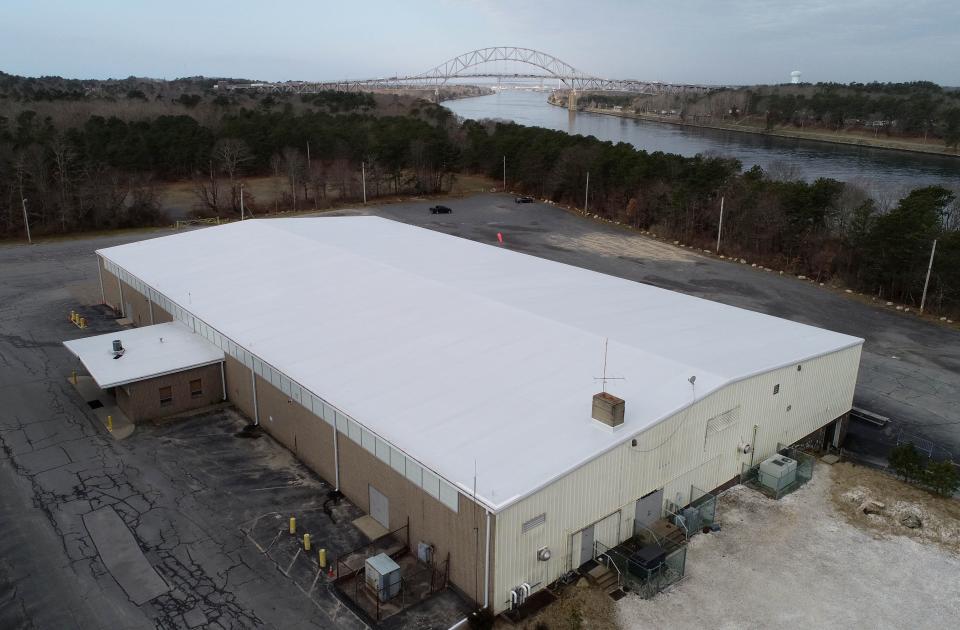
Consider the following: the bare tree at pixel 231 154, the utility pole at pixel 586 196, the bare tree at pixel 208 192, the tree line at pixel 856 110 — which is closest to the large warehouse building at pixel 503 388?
the bare tree at pixel 208 192

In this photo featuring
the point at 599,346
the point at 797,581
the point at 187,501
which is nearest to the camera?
the point at 797,581

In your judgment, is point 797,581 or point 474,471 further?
point 797,581

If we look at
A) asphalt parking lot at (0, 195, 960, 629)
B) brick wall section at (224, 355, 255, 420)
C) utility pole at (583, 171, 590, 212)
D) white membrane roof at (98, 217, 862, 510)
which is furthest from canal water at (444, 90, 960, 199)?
brick wall section at (224, 355, 255, 420)

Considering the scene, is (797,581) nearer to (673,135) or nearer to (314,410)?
(314,410)

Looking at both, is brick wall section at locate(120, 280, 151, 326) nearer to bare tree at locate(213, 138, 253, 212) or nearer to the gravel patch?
the gravel patch

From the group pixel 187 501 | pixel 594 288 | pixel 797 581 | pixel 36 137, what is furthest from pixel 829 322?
pixel 36 137

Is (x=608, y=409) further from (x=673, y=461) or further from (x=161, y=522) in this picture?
(x=161, y=522)

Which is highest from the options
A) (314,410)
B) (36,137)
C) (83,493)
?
(36,137)
